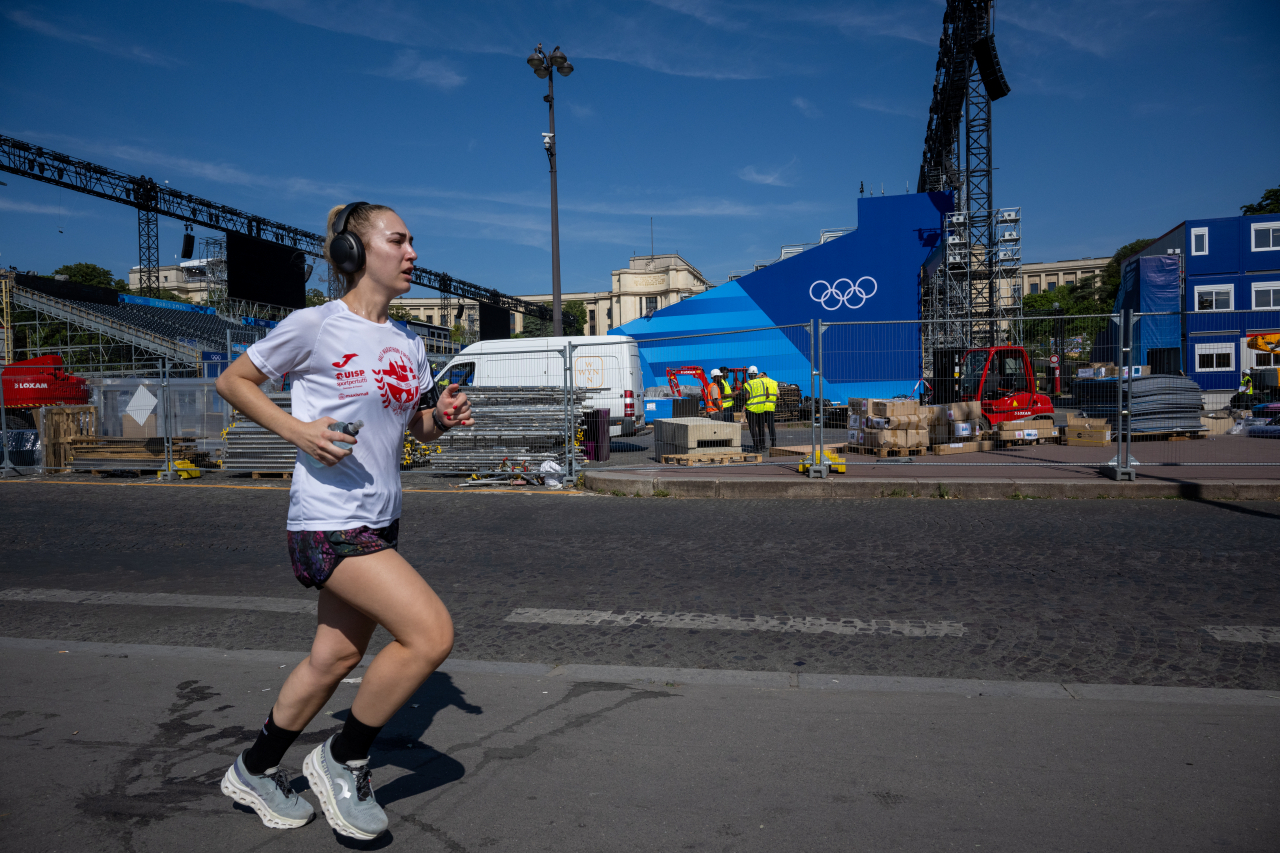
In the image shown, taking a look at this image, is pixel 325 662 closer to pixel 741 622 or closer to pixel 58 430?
pixel 741 622

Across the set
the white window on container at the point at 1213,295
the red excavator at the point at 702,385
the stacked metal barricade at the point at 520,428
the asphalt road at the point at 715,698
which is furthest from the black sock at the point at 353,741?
the white window on container at the point at 1213,295

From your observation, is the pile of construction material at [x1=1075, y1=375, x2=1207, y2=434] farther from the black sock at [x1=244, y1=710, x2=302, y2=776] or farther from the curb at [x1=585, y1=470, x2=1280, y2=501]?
the black sock at [x1=244, y1=710, x2=302, y2=776]

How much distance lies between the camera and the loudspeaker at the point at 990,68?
29.0 meters

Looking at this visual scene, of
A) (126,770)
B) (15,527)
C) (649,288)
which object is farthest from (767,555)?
(649,288)

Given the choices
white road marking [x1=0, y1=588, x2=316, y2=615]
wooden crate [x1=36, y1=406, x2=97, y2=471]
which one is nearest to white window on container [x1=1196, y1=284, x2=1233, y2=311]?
wooden crate [x1=36, y1=406, x2=97, y2=471]

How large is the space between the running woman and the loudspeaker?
3213cm

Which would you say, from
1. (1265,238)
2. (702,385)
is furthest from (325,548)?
(1265,238)

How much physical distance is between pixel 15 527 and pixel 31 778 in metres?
7.86

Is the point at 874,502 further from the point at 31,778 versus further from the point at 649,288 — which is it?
the point at 649,288

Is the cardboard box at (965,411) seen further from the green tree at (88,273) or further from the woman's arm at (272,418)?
the green tree at (88,273)

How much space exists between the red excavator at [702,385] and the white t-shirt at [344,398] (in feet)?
53.4

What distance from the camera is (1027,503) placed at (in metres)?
9.62

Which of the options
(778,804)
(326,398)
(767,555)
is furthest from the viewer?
(767,555)

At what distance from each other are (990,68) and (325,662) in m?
34.1
